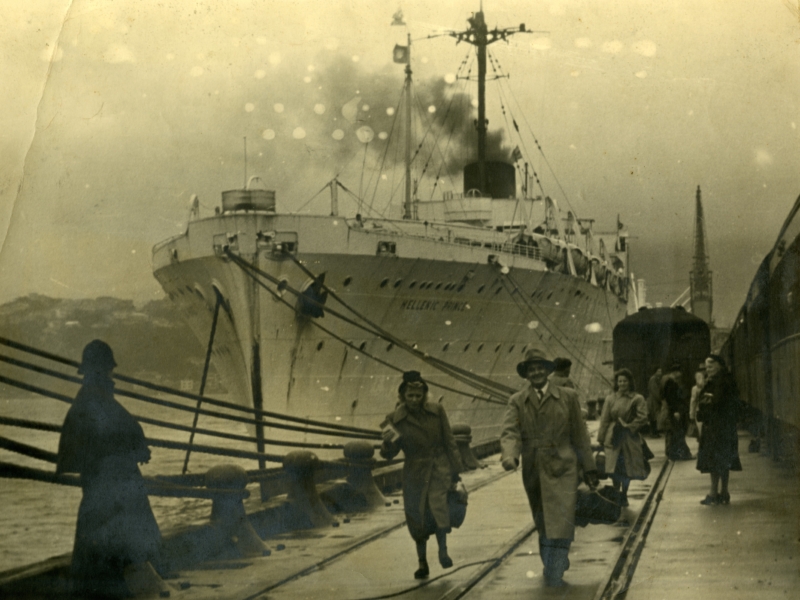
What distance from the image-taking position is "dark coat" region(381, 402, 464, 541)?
20.6ft

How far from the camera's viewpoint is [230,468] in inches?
267

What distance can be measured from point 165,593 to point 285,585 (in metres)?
0.85

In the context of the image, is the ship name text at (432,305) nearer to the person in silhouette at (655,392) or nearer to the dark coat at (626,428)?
the person in silhouette at (655,392)

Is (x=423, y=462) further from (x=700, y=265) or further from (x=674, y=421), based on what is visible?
(x=674, y=421)

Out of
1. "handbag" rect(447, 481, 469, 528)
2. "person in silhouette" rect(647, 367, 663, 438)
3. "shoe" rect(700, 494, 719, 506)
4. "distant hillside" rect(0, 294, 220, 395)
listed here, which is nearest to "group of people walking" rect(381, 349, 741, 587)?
"handbag" rect(447, 481, 469, 528)

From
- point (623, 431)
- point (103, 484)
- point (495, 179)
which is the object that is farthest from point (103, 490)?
point (495, 179)

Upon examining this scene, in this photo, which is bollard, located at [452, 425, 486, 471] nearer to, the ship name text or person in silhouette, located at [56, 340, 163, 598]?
the ship name text

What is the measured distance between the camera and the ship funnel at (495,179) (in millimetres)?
22984

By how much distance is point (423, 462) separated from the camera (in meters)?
6.30

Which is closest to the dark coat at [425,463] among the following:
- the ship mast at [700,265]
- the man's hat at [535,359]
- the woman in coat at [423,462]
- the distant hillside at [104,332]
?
the woman in coat at [423,462]

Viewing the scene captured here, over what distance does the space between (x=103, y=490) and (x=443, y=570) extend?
2.53m

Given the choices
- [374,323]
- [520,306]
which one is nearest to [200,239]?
[374,323]

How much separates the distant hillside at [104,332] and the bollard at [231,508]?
342cm

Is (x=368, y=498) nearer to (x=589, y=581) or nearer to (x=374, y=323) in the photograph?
(x=589, y=581)
